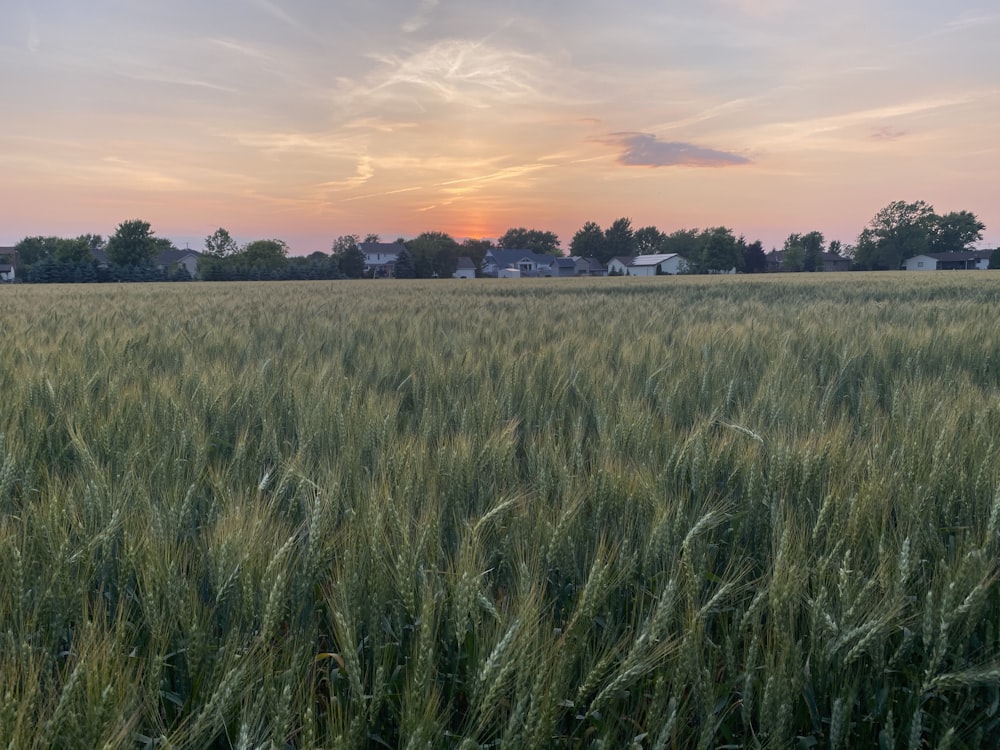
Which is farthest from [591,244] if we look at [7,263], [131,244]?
[7,263]

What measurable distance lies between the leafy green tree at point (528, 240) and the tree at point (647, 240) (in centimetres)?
1795

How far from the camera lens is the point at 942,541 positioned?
1.45m

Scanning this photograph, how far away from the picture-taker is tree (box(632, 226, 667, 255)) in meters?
125

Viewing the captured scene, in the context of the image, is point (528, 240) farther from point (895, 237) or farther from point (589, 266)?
point (895, 237)

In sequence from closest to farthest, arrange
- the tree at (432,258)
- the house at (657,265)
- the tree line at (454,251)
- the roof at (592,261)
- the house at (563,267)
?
the tree line at (454,251) → the tree at (432,258) → the house at (657,265) → the house at (563,267) → the roof at (592,261)

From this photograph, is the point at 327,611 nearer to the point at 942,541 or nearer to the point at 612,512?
the point at 612,512

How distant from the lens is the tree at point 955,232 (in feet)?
323

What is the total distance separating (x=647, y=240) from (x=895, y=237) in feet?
149

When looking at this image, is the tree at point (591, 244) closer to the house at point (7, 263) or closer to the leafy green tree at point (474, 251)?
the leafy green tree at point (474, 251)

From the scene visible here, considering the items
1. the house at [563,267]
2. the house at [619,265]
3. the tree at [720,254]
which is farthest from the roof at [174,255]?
the tree at [720,254]

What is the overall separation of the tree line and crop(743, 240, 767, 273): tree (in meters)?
0.15

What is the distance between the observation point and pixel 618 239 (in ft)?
381

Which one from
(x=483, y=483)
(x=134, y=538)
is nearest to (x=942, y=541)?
(x=483, y=483)

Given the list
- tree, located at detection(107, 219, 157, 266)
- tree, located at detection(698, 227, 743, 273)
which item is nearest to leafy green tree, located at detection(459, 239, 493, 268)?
tree, located at detection(698, 227, 743, 273)
